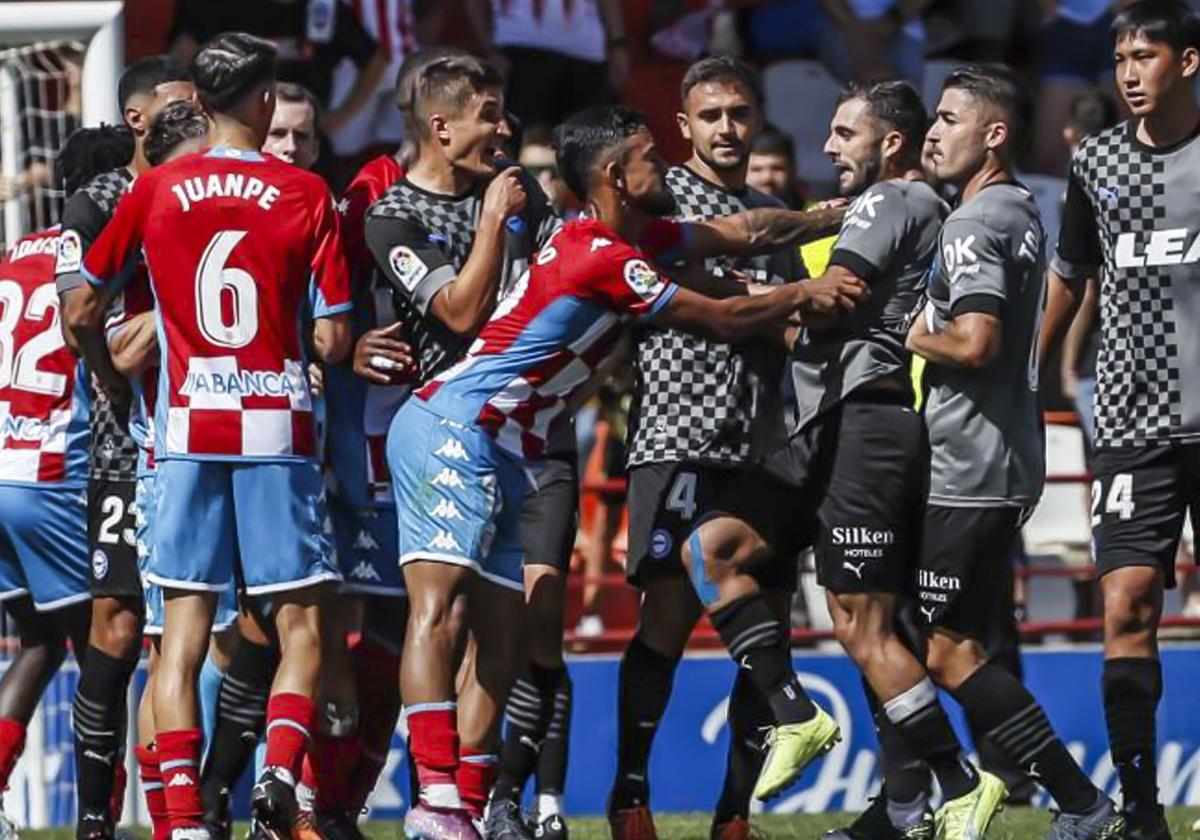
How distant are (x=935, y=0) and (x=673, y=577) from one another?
7031mm

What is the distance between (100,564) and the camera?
8.70 m

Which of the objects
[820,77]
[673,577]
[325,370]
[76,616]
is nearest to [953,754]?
[673,577]

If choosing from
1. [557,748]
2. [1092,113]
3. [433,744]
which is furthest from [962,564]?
[1092,113]

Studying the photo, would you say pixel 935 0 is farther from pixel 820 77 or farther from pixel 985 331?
pixel 985 331

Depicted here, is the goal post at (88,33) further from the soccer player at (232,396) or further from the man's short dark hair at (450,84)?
the soccer player at (232,396)

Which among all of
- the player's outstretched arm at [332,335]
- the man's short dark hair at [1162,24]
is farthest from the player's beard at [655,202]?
the man's short dark hair at [1162,24]

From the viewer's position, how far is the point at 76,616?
908 cm

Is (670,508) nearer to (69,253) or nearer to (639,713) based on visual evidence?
(639,713)

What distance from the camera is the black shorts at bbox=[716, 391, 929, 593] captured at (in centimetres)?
809

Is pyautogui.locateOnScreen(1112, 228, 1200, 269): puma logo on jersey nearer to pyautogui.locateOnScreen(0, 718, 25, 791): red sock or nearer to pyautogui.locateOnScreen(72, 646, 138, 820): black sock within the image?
pyautogui.locateOnScreen(72, 646, 138, 820): black sock

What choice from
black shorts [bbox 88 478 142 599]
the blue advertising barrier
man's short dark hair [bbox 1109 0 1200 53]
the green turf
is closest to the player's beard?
man's short dark hair [bbox 1109 0 1200 53]

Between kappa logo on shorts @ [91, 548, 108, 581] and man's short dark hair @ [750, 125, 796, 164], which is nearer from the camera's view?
kappa logo on shorts @ [91, 548, 108, 581]

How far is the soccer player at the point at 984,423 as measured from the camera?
7781 millimetres

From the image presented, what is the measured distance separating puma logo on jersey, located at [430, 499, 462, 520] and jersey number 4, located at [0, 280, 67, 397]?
1.91 m
